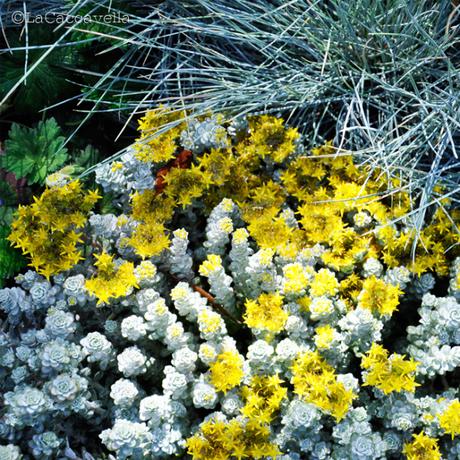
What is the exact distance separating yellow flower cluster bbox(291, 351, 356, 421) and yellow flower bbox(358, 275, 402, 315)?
154mm

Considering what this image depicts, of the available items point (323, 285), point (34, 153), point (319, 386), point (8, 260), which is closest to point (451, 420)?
point (319, 386)

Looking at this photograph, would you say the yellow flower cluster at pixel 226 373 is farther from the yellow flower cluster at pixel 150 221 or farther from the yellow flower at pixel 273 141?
the yellow flower at pixel 273 141

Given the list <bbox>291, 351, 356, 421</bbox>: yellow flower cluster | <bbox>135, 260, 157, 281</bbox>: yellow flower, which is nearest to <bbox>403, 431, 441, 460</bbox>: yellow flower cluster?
<bbox>291, 351, 356, 421</bbox>: yellow flower cluster

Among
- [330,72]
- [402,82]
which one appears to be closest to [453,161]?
[402,82]

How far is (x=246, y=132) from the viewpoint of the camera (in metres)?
A: 1.78

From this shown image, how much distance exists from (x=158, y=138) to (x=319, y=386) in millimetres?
753

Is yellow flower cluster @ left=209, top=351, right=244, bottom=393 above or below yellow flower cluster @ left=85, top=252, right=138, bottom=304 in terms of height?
below

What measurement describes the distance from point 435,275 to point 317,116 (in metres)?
0.58

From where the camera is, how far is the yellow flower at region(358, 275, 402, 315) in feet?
4.64

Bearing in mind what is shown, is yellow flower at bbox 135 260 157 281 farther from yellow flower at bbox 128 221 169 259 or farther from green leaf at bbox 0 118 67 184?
green leaf at bbox 0 118 67 184

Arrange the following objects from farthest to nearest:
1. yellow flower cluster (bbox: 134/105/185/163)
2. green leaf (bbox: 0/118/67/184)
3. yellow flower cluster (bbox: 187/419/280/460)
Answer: green leaf (bbox: 0/118/67/184)
yellow flower cluster (bbox: 134/105/185/163)
yellow flower cluster (bbox: 187/419/280/460)

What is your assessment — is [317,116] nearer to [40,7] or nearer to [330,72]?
[330,72]

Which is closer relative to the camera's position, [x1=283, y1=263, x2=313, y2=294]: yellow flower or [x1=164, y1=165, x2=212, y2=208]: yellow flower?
[x1=283, y1=263, x2=313, y2=294]: yellow flower

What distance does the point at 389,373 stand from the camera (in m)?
1.33
